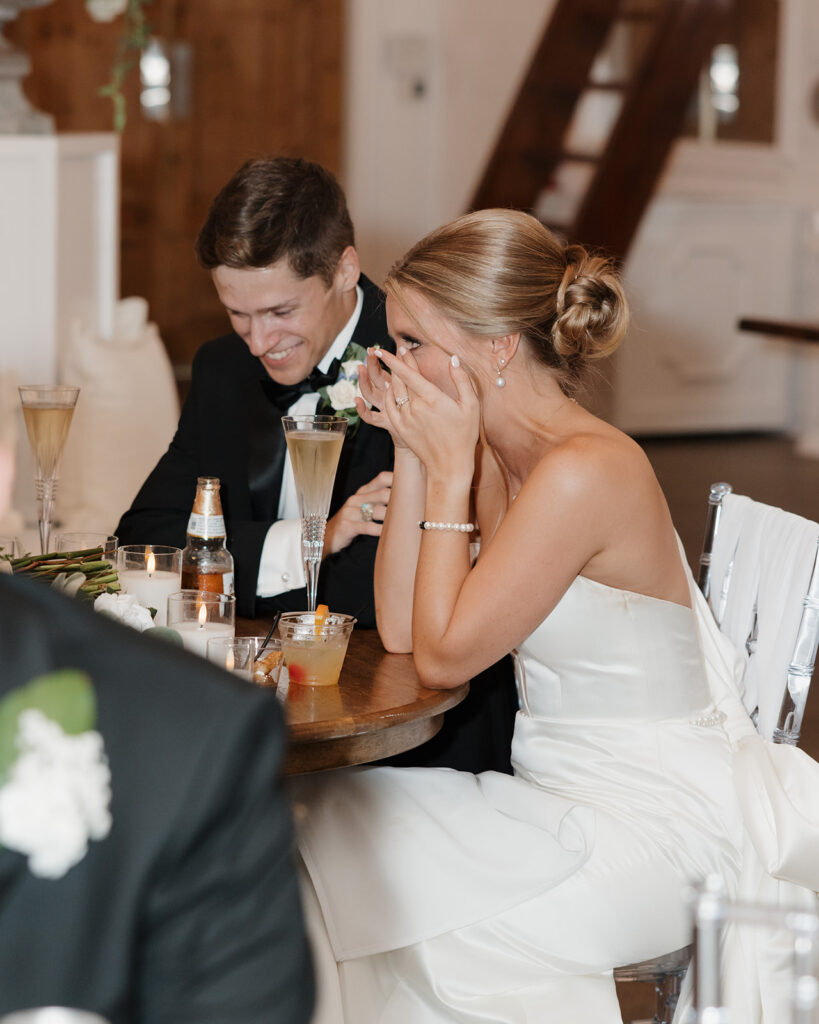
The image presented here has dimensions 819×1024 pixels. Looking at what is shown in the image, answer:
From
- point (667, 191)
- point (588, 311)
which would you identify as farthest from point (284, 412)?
point (667, 191)

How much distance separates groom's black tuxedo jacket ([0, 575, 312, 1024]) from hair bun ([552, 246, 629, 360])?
4.36 feet

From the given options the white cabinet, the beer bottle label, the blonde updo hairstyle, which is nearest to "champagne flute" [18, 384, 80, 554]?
the beer bottle label

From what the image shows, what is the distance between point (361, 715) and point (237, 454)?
926 mm

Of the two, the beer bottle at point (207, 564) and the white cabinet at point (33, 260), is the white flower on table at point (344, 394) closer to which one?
the beer bottle at point (207, 564)

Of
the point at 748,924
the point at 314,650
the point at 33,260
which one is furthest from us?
the point at 33,260

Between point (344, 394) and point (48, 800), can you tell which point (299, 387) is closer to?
point (344, 394)

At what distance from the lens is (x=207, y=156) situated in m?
7.26

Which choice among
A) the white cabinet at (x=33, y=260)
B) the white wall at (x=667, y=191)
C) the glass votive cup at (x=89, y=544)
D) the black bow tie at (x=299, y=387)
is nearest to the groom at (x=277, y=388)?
the black bow tie at (x=299, y=387)

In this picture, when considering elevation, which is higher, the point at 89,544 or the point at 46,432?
the point at 46,432

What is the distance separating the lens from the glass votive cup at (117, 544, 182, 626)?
179 cm

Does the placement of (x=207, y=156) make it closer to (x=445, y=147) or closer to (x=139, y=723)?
(x=445, y=147)

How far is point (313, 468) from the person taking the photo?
6.13ft

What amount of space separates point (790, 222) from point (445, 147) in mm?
1982

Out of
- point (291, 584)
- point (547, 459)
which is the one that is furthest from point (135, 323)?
point (547, 459)
